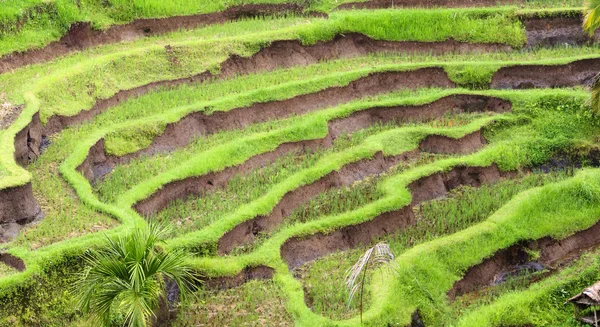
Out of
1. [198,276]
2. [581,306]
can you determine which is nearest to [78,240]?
[198,276]

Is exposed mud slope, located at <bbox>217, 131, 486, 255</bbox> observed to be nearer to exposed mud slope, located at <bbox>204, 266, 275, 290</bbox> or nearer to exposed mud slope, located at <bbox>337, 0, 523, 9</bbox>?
exposed mud slope, located at <bbox>204, 266, 275, 290</bbox>

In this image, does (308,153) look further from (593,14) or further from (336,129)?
(593,14)

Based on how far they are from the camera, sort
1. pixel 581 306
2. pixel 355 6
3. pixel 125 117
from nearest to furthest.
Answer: pixel 581 306 → pixel 125 117 → pixel 355 6

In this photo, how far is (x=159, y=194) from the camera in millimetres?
15695

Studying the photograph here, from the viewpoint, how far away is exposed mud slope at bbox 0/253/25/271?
41.2 feet

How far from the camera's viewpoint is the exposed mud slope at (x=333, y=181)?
49.0ft

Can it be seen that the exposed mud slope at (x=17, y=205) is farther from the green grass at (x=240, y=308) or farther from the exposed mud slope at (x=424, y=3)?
the exposed mud slope at (x=424, y=3)

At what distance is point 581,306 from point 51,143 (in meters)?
10.3

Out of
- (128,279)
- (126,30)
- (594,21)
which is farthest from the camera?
(126,30)

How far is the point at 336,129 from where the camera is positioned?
1955cm

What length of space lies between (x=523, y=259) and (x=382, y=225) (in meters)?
2.63

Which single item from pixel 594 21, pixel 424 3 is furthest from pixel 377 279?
pixel 424 3

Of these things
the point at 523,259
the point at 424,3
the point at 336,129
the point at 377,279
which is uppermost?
the point at 424,3

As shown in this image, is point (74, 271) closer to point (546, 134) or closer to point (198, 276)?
point (198, 276)
